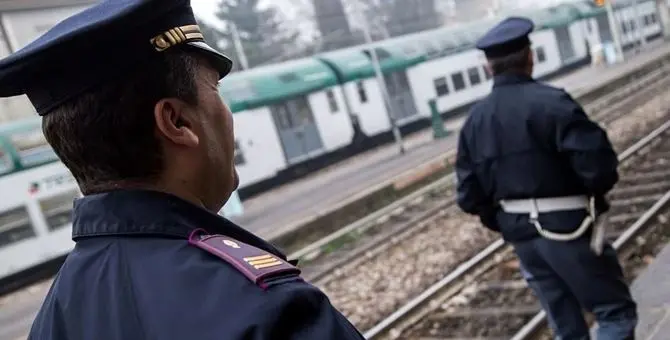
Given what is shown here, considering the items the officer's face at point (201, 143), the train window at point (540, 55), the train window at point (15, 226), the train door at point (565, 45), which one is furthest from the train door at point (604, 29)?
the officer's face at point (201, 143)

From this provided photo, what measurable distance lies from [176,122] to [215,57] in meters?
0.18

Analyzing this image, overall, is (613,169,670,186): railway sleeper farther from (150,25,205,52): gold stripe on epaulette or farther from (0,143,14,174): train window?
(0,143,14,174): train window

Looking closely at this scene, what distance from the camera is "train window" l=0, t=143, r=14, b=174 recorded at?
11945 mm

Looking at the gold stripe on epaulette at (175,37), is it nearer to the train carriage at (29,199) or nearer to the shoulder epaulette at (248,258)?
the shoulder epaulette at (248,258)

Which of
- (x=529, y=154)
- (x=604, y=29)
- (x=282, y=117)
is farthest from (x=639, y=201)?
(x=604, y=29)

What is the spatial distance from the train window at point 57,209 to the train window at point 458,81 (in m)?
13.8

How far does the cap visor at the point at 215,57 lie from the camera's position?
1188 millimetres

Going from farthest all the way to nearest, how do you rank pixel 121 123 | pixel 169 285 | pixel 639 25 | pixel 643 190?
pixel 639 25 < pixel 643 190 < pixel 121 123 < pixel 169 285

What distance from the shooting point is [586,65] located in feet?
101

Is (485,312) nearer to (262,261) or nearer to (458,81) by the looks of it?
(262,261)

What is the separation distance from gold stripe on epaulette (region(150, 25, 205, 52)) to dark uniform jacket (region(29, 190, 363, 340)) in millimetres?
245

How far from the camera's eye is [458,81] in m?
22.8

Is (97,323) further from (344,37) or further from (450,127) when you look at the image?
(344,37)

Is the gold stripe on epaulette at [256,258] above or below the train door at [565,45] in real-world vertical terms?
above
